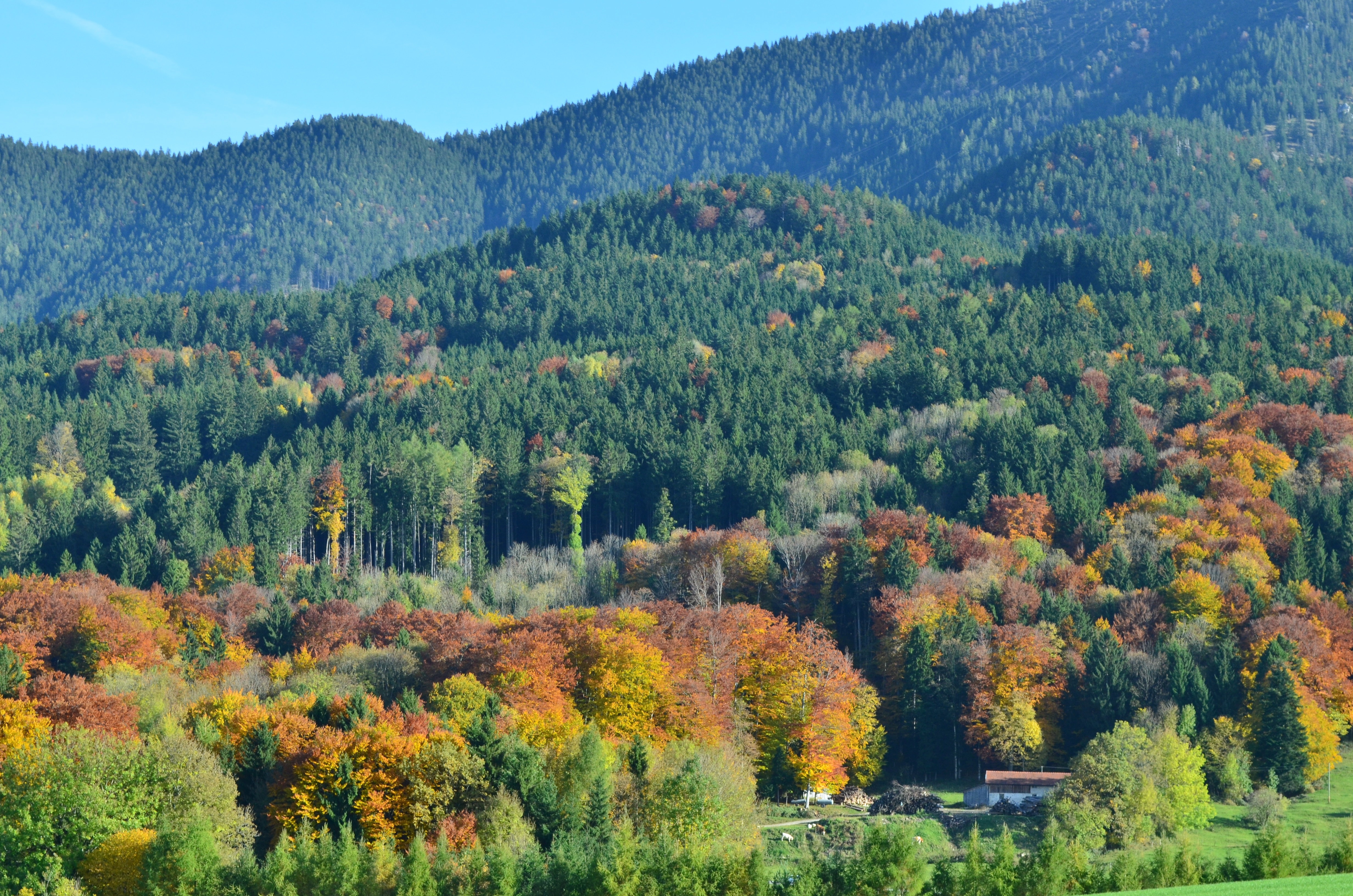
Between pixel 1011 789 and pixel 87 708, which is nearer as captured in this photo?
pixel 87 708

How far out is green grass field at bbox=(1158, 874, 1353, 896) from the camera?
185ft

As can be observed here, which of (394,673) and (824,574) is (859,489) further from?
(394,673)

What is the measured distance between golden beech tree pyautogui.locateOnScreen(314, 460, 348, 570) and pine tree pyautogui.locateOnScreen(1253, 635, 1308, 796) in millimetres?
82505

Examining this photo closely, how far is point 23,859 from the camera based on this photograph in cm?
6756

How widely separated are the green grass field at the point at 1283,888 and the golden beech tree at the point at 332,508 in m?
98.9

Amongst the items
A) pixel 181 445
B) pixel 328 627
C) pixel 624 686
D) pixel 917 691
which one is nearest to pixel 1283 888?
pixel 624 686

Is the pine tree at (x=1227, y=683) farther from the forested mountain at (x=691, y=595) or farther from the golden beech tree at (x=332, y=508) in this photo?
the golden beech tree at (x=332, y=508)

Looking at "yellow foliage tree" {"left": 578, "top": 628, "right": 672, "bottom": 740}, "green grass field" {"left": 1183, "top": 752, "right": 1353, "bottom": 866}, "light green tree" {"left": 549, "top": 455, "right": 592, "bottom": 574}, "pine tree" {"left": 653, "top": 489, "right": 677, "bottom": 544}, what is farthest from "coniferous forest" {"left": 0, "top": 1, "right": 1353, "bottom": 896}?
"pine tree" {"left": 653, "top": 489, "right": 677, "bottom": 544}

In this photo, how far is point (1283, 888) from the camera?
58062 millimetres

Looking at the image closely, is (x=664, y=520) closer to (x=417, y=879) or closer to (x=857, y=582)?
(x=857, y=582)

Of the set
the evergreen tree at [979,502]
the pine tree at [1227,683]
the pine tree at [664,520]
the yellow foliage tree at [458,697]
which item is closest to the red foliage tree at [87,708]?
the yellow foliage tree at [458,697]

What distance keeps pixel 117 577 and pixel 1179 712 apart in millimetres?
85461

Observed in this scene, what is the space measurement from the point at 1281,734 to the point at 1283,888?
40.6 meters

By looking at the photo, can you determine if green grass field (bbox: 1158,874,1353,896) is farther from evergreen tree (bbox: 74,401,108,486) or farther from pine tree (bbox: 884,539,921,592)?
evergreen tree (bbox: 74,401,108,486)
